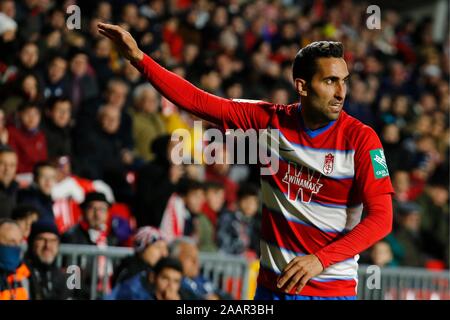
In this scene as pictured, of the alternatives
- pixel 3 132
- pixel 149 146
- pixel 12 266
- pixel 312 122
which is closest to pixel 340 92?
pixel 312 122

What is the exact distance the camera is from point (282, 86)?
45.0 ft

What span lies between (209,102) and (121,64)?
747 centimetres

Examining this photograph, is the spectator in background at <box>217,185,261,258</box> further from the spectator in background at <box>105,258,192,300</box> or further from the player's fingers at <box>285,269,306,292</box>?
the player's fingers at <box>285,269,306,292</box>

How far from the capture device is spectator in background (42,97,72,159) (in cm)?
955

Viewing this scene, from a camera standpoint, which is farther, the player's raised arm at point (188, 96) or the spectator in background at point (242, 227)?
the spectator in background at point (242, 227)

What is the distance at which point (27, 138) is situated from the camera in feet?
30.2

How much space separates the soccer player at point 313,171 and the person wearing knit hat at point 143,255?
307cm

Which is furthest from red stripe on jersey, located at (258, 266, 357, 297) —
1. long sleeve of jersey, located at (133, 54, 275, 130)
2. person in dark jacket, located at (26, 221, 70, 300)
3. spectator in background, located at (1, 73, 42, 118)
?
spectator in background, located at (1, 73, 42, 118)

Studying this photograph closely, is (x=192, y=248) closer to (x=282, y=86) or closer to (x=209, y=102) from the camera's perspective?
(x=209, y=102)

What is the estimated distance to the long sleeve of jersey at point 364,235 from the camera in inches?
172

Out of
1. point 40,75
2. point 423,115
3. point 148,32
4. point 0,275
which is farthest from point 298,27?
point 0,275

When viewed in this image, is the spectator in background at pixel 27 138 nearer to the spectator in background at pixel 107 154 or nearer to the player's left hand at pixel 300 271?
the spectator in background at pixel 107 154

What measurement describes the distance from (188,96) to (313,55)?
27.0 inches

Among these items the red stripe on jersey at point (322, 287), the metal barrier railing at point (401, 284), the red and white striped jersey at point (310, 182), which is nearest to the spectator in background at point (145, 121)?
the metal barrier railing at point (401, 284)
